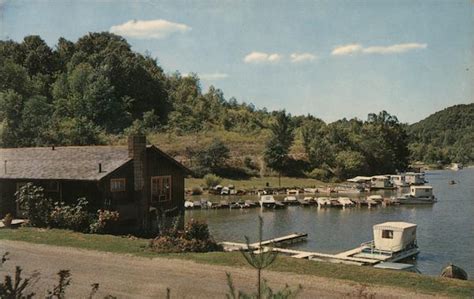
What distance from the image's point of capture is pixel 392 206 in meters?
59.1

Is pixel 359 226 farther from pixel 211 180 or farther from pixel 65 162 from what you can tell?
pixel 211 180

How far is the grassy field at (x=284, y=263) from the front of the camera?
55.0 ft

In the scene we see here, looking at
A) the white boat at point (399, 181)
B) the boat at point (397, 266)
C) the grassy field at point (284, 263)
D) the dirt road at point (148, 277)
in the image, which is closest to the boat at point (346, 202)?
the white boat at point (399, 181)

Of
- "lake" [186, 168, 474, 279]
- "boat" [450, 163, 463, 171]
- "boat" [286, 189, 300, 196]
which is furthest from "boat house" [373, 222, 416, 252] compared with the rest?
"boat" [450, 163, 463, 171]

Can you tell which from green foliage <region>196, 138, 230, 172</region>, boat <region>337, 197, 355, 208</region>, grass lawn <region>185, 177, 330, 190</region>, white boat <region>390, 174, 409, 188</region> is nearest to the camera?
boat <region>337, 197, 355, 208</region>

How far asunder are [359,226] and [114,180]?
2315cm

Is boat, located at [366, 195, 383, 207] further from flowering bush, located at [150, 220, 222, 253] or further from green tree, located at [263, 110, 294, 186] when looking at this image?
flowering bush, located at [150, 220, 222, 253]

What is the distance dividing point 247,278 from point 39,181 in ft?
54.6

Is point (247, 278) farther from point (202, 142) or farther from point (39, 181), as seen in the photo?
point (202, 142)

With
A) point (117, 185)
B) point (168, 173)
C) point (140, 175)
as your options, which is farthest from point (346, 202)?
point (117, 185)

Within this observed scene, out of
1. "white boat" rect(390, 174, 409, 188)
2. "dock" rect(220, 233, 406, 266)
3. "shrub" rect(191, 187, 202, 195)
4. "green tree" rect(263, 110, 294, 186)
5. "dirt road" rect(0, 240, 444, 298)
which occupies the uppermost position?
"green tree" rect(263, 110, 294, 186)

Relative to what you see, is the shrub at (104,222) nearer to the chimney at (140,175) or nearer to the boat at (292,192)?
the chimney at (140,175)

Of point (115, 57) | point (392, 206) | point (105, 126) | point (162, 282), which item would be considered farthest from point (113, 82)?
point (162, 282)

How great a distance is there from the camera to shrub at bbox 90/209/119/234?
85.9 feet
